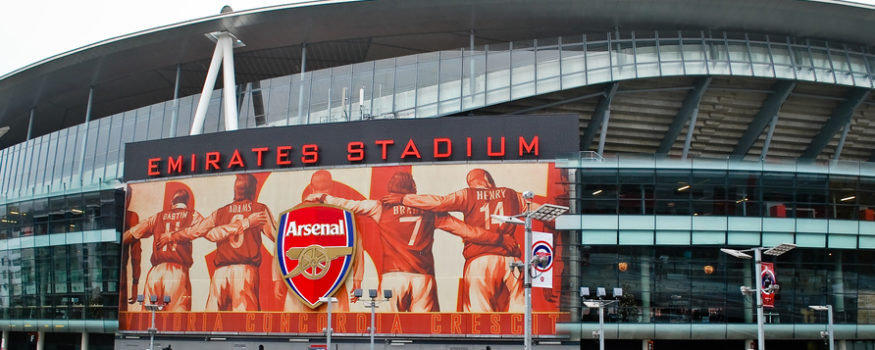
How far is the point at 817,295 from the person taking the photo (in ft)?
135

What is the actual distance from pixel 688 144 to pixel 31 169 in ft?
146

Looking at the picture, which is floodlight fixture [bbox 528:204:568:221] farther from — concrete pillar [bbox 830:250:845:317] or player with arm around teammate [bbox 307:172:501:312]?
concrete pillar [bbox 830:250:845:317]

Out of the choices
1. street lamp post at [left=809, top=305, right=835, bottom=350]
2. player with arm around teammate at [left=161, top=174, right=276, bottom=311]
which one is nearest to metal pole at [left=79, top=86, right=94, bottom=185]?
player with arm around teammate at [left=161, top=174, right=276, bottom=311]

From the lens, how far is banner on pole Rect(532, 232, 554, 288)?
26.5 metres

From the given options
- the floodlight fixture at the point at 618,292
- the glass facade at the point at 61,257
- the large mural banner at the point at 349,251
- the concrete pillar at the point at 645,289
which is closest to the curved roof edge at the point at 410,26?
the large mural banner at the point at 349,251

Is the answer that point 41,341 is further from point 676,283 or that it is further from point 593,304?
point 676,283

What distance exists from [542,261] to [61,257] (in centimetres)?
3393

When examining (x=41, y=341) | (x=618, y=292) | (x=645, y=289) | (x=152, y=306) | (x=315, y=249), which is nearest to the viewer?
(x=618, y=292)

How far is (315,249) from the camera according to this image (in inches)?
1661

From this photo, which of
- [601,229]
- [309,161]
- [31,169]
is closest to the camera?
[601,229]

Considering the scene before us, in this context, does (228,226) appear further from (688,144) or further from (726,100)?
(726,100)

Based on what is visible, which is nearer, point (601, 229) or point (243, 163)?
point (601, 229)

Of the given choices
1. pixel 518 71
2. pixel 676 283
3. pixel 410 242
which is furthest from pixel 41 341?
pixel 676 283

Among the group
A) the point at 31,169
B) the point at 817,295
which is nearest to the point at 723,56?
the point at 817,295
